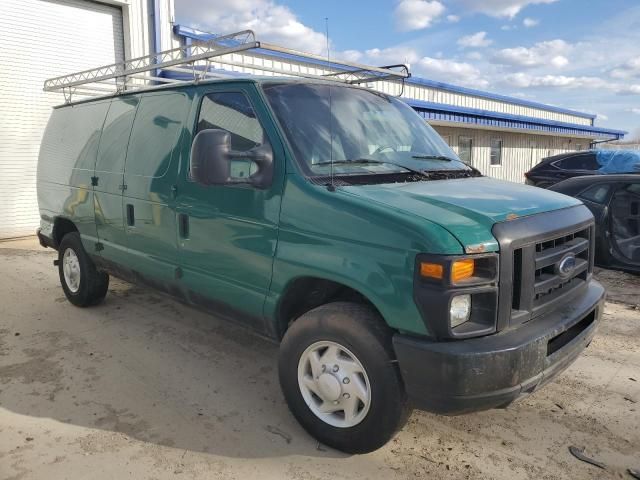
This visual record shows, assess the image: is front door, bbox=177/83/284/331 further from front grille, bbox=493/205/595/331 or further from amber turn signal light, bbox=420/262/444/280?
front grille, bbox=493/205/595/331

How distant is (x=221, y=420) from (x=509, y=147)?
22090mm

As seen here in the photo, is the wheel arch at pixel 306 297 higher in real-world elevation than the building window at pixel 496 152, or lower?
lower

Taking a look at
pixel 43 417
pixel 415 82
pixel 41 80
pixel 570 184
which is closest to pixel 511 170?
pixel 415 82

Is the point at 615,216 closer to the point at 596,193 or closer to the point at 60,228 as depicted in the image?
the point at 596,193

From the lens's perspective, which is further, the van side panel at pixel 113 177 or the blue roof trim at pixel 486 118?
the blue roof trim at pixel 486 118

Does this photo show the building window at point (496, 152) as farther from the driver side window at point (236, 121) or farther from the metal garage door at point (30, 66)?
the driver side window at point (236, 121)

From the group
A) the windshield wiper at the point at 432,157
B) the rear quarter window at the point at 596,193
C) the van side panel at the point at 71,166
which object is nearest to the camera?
the windshield wiper at the point at 432,157

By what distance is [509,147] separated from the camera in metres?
22.9

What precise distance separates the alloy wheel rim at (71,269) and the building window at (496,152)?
750 inches

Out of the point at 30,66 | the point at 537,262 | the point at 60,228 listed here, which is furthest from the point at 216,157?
the point at 30,66

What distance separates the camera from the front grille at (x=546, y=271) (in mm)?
2717

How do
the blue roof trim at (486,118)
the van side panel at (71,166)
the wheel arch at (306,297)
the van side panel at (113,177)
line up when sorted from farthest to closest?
the blue roof trim at (486,118) → the van side panel at (71,166) → the van side panel at (113,177) → the wheel arch at (306,297)

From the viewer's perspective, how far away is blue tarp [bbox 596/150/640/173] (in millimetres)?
13047

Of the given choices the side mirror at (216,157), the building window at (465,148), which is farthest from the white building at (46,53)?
the building window at (465,148)
